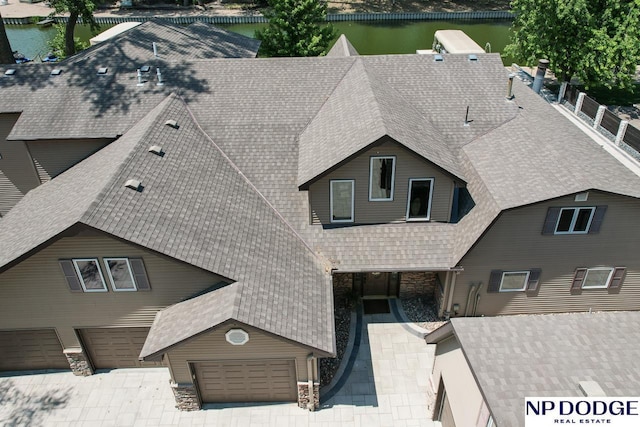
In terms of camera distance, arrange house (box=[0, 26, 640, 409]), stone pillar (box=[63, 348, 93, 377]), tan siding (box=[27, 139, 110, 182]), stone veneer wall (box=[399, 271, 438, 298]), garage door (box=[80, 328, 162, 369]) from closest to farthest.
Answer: house (box=[0, 26, 640, 409]) → garage door (box=[80, 328, 162, 369]) → stone pillar (box=[63, 348, 93, 377]) → stone veneer wall (box=[399, 271, 438, 298]) → tan siding (box=[27, 139, 110, 182])

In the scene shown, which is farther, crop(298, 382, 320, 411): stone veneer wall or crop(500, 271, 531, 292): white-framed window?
crop(500, 271, 531, 292): white-framed window

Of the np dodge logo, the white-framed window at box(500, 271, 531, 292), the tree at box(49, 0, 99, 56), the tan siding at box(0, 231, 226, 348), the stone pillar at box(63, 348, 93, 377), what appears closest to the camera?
the np dodge logo

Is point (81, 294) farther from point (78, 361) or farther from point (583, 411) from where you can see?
point (583, 411)

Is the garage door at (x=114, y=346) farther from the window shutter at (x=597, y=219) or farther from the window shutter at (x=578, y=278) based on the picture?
the window shutter at (x=597, y=219)

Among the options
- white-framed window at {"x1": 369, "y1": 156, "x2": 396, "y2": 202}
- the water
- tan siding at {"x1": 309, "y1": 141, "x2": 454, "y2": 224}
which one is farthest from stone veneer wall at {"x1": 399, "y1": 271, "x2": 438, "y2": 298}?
the water

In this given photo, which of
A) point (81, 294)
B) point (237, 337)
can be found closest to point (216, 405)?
point (237, 337)

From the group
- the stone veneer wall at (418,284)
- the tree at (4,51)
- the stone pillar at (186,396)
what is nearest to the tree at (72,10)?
the tree at (4,51)

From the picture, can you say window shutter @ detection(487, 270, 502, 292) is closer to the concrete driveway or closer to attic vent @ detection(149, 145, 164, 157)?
the concrete driveway
